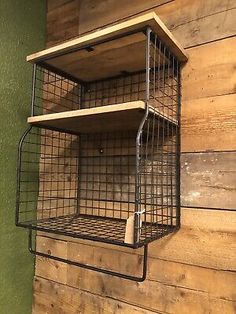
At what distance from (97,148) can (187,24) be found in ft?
1.92

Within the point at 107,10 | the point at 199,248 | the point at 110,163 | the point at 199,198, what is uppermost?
the point at 107,10

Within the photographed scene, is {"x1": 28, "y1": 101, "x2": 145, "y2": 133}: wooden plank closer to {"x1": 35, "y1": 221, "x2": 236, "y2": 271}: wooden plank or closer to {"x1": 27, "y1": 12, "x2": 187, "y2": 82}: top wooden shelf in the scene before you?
{"x1": 27, "y1": 12, "x2": 187, "y2": 82}: top wooden shelf

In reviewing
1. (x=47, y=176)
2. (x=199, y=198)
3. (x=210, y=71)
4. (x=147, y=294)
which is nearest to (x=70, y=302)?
(x=147, y=294)

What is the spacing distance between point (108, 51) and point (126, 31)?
5.2 inches

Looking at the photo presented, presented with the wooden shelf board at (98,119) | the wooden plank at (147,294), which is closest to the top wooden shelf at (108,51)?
the wooden shelf board at (98,119)

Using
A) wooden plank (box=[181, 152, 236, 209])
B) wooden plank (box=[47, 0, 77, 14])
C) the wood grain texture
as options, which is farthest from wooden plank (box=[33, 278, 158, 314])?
wooden plank (box=[47, 0, 77, 14])

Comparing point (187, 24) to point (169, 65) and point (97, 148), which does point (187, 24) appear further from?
point (97, 148)

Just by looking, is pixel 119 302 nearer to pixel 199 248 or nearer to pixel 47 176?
pixel 199 248

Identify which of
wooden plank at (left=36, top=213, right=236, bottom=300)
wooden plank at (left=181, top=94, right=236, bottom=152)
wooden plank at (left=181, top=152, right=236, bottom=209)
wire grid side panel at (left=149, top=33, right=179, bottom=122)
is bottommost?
wooden plank at (left=36, top=213, right=236, bottom=300)

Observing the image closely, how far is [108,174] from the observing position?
1220mm

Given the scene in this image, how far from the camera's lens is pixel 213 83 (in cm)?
101

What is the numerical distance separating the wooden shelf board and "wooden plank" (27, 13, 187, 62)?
0.72 ft

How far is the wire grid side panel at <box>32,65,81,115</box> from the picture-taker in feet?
4.44

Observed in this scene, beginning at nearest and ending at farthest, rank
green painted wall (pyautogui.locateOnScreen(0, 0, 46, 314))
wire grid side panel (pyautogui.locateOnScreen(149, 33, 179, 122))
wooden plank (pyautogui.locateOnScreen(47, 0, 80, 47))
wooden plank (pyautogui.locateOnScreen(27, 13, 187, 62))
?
wooden plank (pyautogui.locateOnScreen(27, 13, 187, 62)), wire grid side panel (pyautogui.locateOnScreen(149, 33, 179, 122)), green painted wall (pyautogui.locateOnScreen(0, 0, 46, 314)), wooden plank (pyautogui.locateOnScreen(47, 0, 80, 47))
